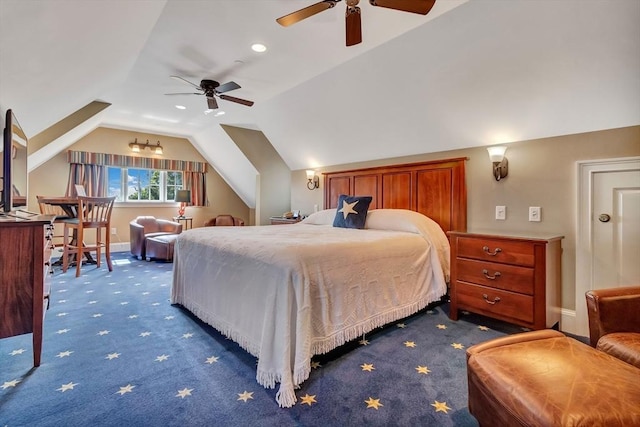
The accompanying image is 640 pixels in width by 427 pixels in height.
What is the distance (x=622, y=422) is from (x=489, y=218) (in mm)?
2411

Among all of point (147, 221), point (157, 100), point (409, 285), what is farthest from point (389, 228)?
point (147, 221)

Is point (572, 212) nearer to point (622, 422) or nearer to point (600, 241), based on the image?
point (600, 241)

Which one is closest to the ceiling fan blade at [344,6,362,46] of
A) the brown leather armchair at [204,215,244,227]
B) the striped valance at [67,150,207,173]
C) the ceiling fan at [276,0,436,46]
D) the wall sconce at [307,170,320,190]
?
the ceiling fan at [276,0,436,46]

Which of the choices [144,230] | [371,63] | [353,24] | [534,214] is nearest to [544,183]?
[534,214]

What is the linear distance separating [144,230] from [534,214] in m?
5.90

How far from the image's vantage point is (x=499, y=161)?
9.55ft

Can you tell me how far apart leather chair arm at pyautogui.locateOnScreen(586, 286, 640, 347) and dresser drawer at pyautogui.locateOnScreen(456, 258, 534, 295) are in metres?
0.78

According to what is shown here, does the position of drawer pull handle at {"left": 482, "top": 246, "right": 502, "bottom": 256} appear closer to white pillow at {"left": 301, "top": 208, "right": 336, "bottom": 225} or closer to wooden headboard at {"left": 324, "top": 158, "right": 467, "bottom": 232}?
wooden headboard at {"left": 324, "top": 158, "right": 467, "bottom": 232}

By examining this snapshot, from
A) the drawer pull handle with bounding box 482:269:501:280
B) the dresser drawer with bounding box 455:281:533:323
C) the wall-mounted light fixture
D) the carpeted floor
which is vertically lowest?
the carpeted floor

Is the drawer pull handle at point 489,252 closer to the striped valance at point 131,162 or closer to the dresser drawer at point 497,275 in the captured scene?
the dresser drawer at point 497,275

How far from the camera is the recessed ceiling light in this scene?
2.82m

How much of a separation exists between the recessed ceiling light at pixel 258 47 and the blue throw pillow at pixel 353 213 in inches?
72.8

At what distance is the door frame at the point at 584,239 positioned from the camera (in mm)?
2465

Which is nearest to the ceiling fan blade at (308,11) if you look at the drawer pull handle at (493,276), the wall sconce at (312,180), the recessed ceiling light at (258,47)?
the recessed ceiling light at (258,47)
